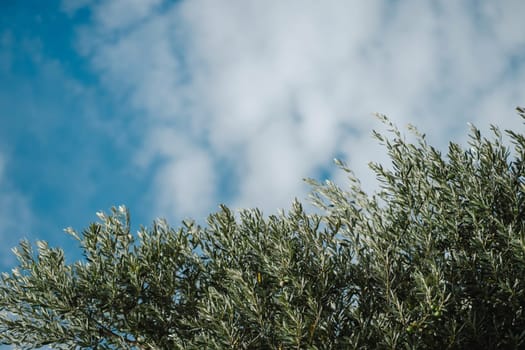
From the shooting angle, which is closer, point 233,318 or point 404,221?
point 233,318

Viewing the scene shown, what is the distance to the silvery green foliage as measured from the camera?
8492 mm

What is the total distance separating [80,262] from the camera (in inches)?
397

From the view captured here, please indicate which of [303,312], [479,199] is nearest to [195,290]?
Result: [303,312]

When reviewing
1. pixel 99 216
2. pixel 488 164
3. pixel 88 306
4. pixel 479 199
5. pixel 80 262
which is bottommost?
pixel 479 199

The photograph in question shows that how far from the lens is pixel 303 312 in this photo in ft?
27.5

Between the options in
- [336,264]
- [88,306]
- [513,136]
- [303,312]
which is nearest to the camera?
[303,312]

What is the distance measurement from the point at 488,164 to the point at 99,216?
742cm

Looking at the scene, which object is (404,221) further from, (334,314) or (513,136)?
(513,136)

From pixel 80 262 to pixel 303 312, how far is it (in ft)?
14.1

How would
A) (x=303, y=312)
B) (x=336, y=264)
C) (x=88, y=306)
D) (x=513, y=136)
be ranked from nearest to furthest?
(x=303, y=312) → (x=336, y=264) → (x=88, y=306) → (x=513, y=136)

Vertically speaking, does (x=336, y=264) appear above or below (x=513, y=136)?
below

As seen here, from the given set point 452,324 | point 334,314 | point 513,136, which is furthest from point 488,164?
point 334,314

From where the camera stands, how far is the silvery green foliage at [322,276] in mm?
8492

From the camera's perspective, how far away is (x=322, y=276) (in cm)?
874
